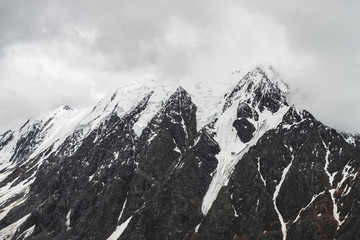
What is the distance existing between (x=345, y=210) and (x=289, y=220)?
29.0m

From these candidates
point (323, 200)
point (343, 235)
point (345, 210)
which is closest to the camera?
point (343, 235)

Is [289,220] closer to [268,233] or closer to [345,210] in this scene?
[268,233]

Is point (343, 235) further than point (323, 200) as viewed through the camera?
No

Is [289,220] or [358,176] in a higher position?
[358,176]

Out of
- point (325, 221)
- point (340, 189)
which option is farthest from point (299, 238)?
point (340, 189)

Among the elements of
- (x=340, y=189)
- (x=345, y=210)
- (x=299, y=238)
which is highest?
(x=340, y=189)

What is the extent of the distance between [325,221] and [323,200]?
1565cm

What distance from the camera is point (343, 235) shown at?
165 meters

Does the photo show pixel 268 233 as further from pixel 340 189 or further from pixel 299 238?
pixel 340 189

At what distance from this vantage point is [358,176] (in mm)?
188250

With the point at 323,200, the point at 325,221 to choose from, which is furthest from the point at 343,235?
the point at 323,200

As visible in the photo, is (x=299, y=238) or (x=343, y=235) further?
(x=299, y=238)

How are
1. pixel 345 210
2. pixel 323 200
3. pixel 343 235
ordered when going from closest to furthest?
pixel 343 235
pixel 345 210
pixel 323 200

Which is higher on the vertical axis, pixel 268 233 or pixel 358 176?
pixel 358 176
